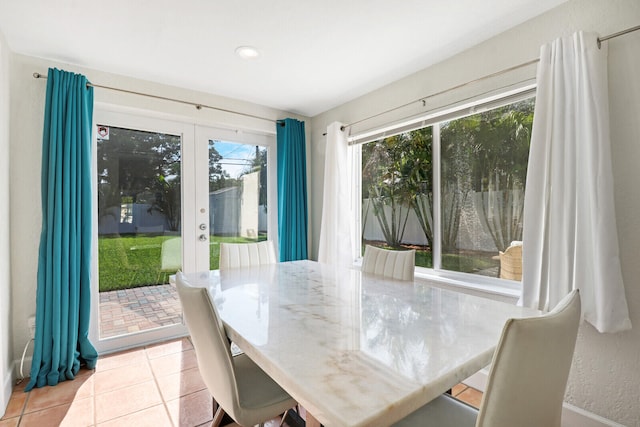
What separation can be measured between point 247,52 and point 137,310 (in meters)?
2.44

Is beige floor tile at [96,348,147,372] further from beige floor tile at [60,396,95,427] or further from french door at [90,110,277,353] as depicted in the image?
beige floor tile at [60,396,95,427]

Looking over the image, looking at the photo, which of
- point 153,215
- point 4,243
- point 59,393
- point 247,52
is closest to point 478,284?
point 247,52

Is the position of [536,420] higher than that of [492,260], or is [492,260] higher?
[492,260]

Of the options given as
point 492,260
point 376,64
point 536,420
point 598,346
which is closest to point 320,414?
point 536,420

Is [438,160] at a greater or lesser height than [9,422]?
greater

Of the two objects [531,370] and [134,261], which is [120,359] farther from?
[531,370]

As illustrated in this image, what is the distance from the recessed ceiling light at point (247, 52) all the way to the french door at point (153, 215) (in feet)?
3.56

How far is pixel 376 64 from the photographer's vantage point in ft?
8.20

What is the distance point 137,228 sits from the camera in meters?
2.87

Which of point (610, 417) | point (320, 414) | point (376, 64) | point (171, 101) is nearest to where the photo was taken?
point (320, 414)

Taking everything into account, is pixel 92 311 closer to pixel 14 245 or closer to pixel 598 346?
pixel 14 245

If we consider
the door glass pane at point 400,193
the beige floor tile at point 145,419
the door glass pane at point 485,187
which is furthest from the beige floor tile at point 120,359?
the door glass pane at point 485,187

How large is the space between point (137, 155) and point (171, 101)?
1.92ft

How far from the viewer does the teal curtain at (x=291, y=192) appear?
3.52m
